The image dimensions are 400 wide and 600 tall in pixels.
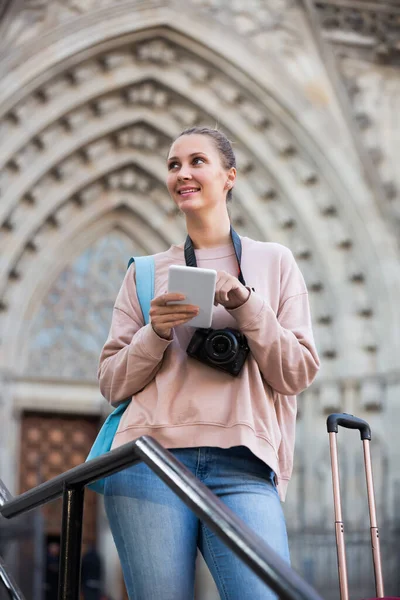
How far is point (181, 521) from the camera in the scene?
5.85 feet

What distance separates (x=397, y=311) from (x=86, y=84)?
3711 millimetres

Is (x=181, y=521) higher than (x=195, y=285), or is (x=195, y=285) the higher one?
(x=195, y=285)

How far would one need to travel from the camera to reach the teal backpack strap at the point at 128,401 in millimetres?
1974

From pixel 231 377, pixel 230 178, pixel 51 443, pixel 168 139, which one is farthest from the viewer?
pixel 168 139

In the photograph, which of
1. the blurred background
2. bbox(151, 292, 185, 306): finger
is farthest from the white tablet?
the blurred background

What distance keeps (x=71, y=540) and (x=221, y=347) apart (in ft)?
1.55

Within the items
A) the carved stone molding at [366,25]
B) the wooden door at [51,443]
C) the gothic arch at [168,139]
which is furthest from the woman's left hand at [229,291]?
the carved stone molding at [366,25]

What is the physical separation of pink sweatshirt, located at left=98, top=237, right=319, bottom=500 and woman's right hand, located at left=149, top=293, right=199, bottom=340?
0.12 ft

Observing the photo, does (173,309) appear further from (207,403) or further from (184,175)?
(184,175)

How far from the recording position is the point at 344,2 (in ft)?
32.6

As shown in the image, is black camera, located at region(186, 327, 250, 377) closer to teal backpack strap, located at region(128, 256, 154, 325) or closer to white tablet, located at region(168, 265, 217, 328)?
white tablet, located at region(168, 265, 217, 328)

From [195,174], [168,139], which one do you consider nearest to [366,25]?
[168,139]

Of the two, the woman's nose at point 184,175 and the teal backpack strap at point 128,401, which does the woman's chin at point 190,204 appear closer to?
the woman's nose at point 184,175

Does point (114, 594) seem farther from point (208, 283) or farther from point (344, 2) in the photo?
point (208, 283)
